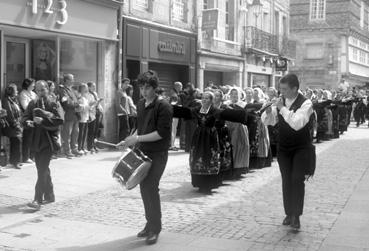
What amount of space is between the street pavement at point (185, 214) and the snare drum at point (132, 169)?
27.5 inches

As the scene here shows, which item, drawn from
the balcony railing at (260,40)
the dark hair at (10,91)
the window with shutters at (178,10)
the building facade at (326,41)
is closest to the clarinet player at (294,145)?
the dark hair at (10,91)

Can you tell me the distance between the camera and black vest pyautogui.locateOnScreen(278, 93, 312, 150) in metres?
6.47

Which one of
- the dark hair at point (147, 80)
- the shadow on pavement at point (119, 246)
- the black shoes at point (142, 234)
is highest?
the dark hair at point (147, 80)

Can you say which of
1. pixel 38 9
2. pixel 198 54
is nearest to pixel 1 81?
pixel 38 9

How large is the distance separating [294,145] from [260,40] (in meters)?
19.6

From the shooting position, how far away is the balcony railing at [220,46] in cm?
2019

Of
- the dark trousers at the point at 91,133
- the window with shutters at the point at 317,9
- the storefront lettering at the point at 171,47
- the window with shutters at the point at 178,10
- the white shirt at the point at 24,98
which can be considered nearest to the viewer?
the white shirt at the point at 24,98

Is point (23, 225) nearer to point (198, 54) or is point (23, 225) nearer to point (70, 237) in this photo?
point (70, 237)

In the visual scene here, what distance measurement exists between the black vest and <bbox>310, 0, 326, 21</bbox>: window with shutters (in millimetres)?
39792

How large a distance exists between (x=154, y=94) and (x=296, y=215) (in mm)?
2199

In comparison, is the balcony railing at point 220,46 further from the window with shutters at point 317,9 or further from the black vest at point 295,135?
the window with shutters at point 317,9

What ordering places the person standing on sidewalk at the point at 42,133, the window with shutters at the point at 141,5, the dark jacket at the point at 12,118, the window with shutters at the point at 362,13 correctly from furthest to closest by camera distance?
the window with shutters at the point at 362,13 → the window with shutters at the point at 141,5 → the dark jacket at the point at 12,118 → the person standing on sidewalk at the point at 42,133

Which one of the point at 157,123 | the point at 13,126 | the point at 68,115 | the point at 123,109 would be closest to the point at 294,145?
the point at 157,123

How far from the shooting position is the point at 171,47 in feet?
57.6
